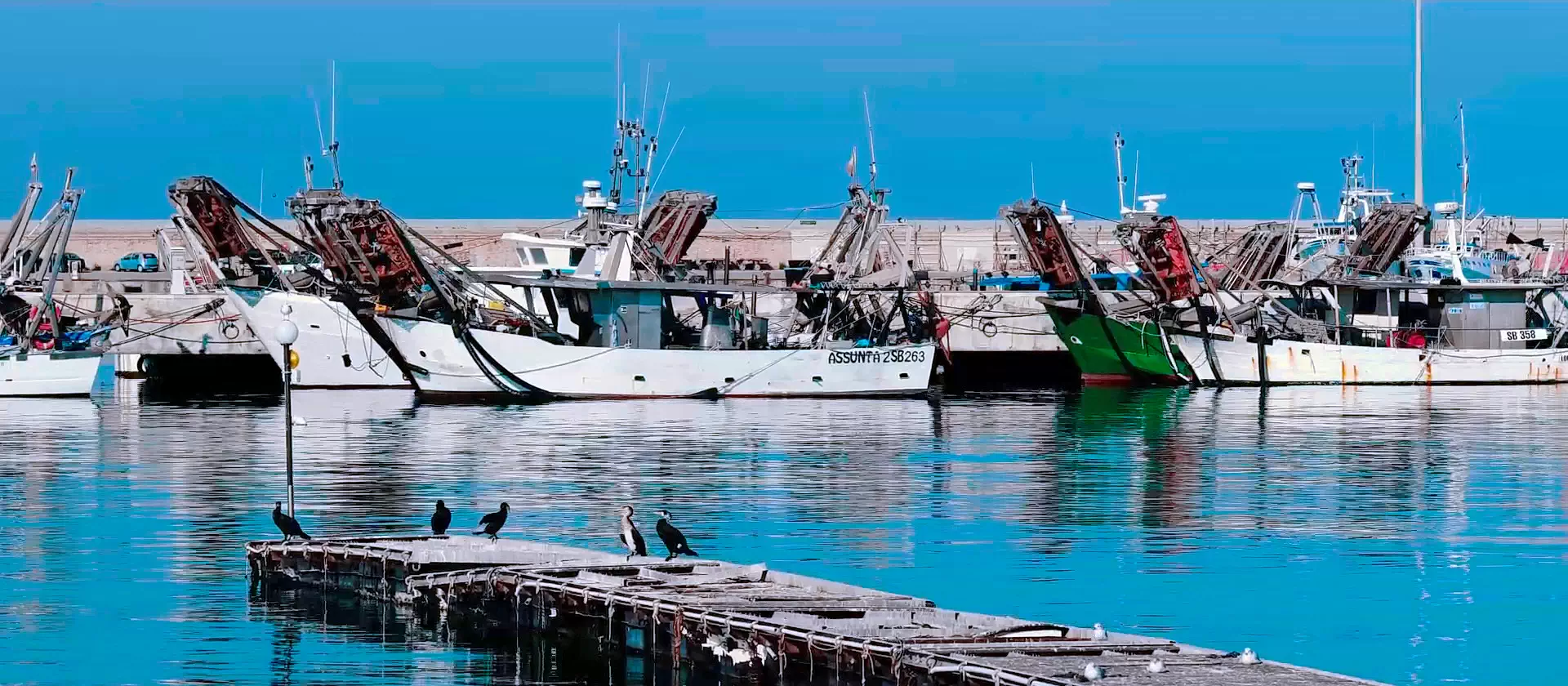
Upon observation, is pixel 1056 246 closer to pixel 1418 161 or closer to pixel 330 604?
pixel 1418 161

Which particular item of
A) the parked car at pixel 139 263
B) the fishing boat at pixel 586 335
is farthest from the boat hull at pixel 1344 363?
the parked car at pixel 139 263

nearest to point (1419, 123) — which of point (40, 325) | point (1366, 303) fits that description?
point (1366, 303)

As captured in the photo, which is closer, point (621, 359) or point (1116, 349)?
point (621, 359)

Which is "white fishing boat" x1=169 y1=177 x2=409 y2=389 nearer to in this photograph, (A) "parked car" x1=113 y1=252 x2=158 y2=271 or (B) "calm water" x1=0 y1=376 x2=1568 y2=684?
(B) "calm water" x1=0 y1=376 x2=1568 y2=684

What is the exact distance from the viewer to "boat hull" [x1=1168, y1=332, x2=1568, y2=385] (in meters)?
61.6

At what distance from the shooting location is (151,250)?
9125 cm

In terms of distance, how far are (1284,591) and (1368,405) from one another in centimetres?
3206

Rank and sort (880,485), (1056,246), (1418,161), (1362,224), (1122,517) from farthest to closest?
1. (1418,161)
2. (1362,224)
3. (1056,246)
4. (880,485)
5. (1122,517)

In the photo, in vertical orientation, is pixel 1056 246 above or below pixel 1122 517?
above

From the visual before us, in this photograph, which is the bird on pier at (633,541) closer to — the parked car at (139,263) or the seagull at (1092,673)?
the seagull at (1092,673)

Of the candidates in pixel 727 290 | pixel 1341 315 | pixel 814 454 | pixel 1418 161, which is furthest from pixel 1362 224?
pixel 814 454

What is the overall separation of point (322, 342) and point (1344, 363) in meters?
30.0

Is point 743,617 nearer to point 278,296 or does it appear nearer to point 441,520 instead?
point 441,520

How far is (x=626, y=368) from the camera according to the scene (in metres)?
54.6
